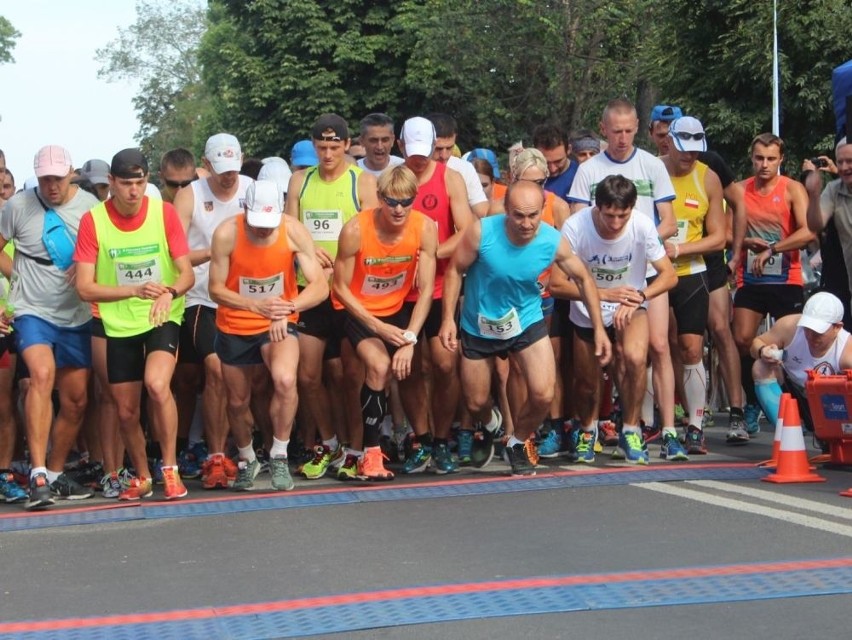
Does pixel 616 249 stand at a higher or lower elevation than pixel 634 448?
higher

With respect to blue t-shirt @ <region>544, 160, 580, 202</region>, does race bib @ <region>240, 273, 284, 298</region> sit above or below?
below

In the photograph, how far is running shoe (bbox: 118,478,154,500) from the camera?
11094 mm

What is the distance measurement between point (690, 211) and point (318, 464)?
3.28m

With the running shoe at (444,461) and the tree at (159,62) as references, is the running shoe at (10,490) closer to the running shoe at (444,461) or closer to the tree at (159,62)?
the running shoe at (444,461)

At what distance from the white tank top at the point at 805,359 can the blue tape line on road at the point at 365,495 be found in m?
0.67

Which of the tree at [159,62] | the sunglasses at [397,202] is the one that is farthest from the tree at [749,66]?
the tree at [159,62]

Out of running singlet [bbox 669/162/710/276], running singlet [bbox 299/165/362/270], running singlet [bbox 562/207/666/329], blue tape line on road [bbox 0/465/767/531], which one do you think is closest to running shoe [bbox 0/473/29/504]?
blue tape line on road [bbox 0/465/767/531]

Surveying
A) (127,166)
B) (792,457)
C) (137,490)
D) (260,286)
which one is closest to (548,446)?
(792,457)

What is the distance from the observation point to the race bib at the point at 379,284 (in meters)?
11.4

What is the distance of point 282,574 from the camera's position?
26.6ft

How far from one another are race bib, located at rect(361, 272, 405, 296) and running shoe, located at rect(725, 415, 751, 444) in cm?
307

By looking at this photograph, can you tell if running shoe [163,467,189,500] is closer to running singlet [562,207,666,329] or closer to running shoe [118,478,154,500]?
running shoe [118,478,154,500]

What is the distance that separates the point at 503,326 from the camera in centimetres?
1121

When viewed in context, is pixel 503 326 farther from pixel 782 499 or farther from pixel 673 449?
pixel 782 499
